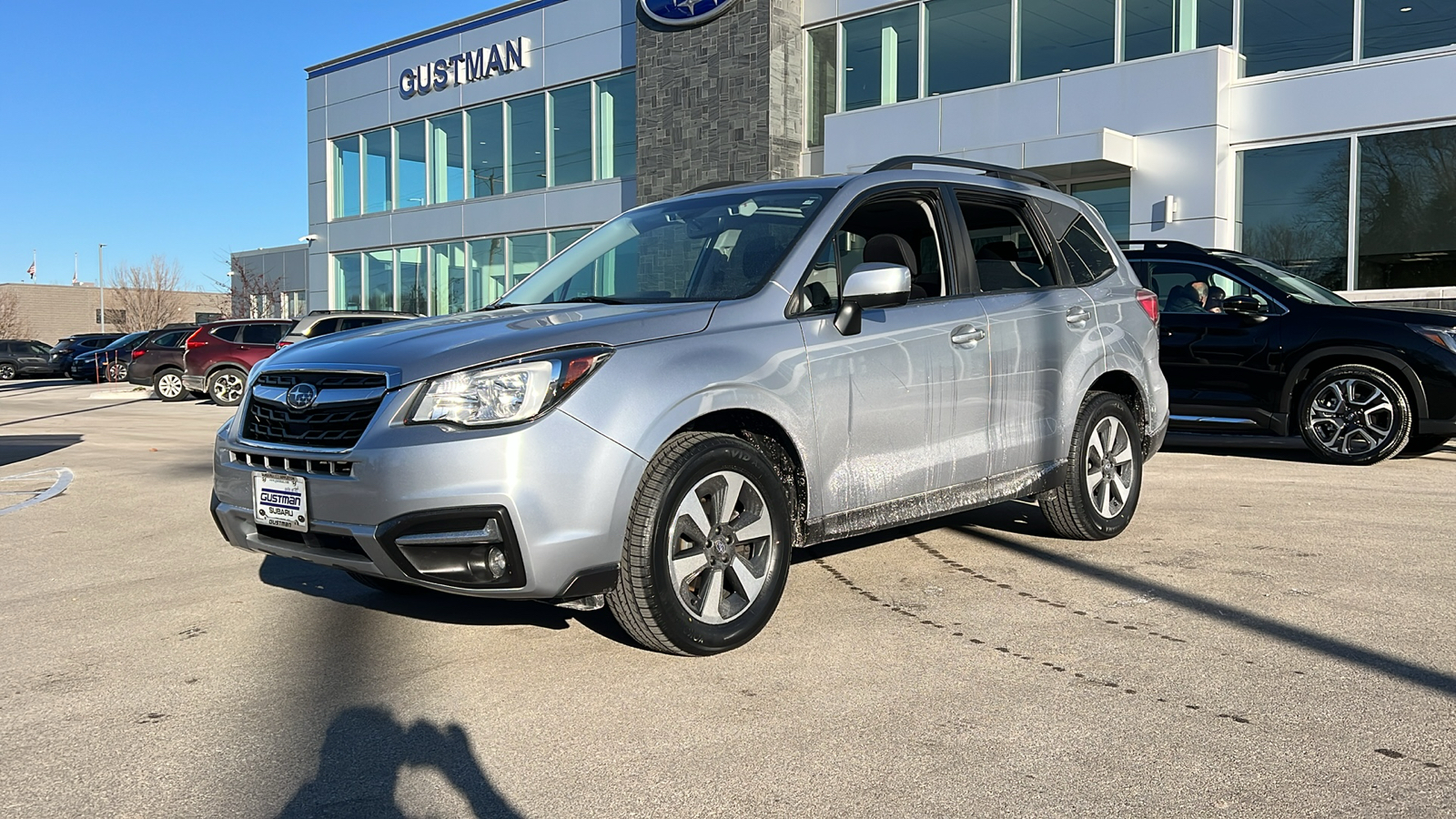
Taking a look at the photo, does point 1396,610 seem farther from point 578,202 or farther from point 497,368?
point 578,202

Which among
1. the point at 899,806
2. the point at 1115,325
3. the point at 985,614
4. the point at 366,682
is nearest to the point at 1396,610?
the point at 985,614

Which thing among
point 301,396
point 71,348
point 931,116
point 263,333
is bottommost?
point 301,396

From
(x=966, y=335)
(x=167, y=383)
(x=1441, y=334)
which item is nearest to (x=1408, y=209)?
(x=1441, y=334)

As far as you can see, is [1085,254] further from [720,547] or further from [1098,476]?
[720,547]

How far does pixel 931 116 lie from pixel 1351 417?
10492mm

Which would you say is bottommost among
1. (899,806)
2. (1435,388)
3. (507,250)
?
(899,806)

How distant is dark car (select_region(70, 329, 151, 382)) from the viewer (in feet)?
111

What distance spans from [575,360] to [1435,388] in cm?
811

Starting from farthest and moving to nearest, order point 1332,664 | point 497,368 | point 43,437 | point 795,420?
1. point 43,437
2. point 795,420
3. point 1332,664
4. point 497,368

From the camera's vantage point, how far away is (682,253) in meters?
5.21

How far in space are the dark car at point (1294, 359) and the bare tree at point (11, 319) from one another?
8667cm

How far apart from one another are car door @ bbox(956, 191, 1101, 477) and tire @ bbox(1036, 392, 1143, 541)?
0.69ft

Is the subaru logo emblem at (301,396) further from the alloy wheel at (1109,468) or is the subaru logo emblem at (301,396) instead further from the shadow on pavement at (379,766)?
the alloy wheel at (1109,468)

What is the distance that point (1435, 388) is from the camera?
9266mm
